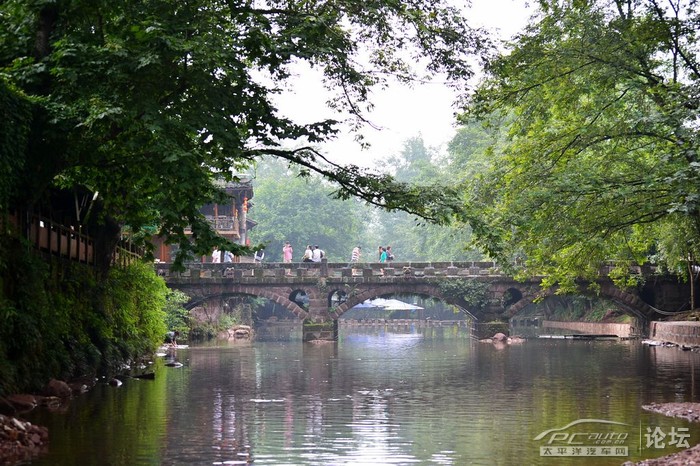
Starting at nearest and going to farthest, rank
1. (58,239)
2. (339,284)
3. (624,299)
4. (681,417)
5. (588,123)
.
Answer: (681,417)
(58,239)
(588,123)
(624,299)
(339,284)

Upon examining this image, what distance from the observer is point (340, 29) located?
18484 millimetres

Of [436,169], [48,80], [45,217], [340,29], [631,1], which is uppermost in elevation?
[436,169]

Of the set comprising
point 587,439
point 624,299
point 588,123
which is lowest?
point 587,439

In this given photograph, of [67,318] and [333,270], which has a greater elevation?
[333,270]

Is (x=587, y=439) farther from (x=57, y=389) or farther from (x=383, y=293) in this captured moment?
(x=383, y=293)

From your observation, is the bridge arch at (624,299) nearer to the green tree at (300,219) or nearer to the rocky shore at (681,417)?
the rocky shore at (681,417)

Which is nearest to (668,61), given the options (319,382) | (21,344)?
(319,382)

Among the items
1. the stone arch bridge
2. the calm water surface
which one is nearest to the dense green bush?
the calm water surface

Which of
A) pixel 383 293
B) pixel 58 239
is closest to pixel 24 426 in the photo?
pixel 58 239

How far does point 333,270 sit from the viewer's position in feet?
153

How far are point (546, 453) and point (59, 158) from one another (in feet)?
33.3

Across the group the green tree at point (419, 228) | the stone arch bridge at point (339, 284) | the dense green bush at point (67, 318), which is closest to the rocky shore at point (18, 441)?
the dense green bush at point (67, 318)

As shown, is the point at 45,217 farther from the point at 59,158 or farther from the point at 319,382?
the point at 319,382

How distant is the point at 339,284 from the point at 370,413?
98.7ft
